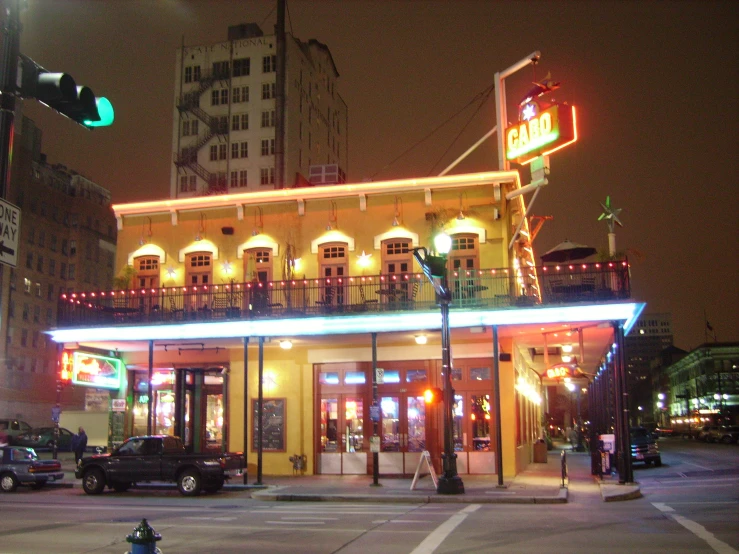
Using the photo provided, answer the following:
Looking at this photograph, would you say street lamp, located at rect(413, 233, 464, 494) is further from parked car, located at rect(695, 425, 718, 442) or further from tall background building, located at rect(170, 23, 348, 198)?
parked car, located at rect(695, 425, 718, 442)

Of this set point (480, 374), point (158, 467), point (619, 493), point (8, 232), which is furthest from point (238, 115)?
point (8, 232)

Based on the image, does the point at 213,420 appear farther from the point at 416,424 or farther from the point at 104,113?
the point at 104,113

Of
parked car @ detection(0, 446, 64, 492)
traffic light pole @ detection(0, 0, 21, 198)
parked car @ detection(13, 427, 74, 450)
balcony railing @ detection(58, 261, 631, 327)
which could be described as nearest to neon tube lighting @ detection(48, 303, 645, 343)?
balcony railing @ detection(58, 261, 631, 327)

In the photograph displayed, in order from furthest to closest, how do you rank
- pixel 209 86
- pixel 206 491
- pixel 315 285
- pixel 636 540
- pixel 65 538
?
pixel 209 86, pixel 315 285, pixel 206 491, pixel 65 538, pixel 636 540

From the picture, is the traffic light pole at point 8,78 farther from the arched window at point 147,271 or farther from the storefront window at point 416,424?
the arched window at point 147,271

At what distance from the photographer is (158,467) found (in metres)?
20.3

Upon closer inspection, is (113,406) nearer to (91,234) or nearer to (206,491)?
(206,491)

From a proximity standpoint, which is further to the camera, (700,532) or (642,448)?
(642,448)

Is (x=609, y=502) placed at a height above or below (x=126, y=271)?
below

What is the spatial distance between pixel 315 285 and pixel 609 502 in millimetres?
11102

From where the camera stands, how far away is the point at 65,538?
12.2 m

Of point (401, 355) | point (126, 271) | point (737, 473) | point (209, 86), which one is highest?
point (209, 86)

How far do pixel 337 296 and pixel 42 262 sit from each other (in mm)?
61300

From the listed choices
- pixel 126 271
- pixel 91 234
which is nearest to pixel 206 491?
pixel 126 271
